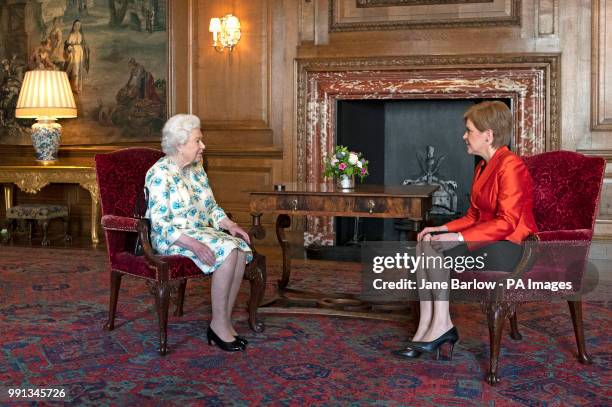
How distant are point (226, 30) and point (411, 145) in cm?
236

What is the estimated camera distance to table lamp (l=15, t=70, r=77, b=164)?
8633 mm

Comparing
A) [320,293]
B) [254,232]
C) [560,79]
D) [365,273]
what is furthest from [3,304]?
[560,79]

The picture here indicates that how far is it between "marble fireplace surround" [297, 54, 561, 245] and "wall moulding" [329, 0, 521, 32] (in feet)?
1.07

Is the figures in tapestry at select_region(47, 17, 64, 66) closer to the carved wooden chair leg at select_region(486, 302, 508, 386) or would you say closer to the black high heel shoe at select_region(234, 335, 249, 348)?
the black high heel shoe at select_region(234, 335, 249, 348)

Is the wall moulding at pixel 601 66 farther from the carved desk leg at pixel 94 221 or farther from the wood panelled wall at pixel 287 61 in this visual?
the carved desk leg at pixel 94 221

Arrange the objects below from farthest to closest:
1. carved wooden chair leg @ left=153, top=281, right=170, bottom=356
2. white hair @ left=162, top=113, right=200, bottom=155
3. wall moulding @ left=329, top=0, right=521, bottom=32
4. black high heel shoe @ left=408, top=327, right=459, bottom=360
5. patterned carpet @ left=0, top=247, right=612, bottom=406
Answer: wall moulding @ left=329, top=0, right=521, bottom=32, white hair @ left=162, top=113, right=200, bottom=155, carved wooden chair leg @ left=153, top=281, right=170, bottom=356, black high heel shoe @ left=408, top=327, right=459, bottom=360, patterned carpet @ left=0, top=247, right=612, bottom=406

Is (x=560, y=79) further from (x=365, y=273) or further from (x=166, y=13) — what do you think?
(x=166, y=13)

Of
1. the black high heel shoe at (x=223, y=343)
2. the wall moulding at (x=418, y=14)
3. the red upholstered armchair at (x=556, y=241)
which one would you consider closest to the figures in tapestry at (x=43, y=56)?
the wall moulding at (x=418, y=14)

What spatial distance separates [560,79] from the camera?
7.16 metres

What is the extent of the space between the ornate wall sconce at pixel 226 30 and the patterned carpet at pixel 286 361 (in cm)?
362

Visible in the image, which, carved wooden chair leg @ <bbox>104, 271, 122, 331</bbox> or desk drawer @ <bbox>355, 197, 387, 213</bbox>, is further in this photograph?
desk drawer @ <bbox>355, 197, 387, 213</bbox>

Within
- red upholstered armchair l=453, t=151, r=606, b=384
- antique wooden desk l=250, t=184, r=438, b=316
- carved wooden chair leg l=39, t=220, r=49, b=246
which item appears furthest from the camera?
carved wooden chair leg l=39, t=220, r=49, b=246

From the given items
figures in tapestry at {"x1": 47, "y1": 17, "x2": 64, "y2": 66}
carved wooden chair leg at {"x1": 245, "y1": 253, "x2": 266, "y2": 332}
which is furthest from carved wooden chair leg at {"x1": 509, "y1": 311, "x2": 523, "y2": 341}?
figures in tapestry at {"x1": 47, "y1": 17, "x2": 64, "y2": 66}

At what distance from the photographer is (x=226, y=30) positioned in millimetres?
8016
